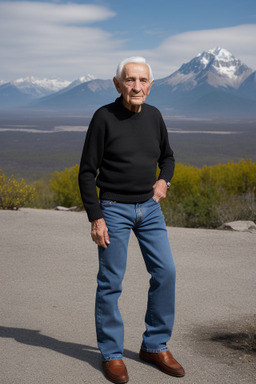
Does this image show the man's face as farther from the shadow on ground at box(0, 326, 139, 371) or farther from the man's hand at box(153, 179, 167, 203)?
the shadow on ground at box(0, 326, 139, 371)

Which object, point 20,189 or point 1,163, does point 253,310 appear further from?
point 1,163

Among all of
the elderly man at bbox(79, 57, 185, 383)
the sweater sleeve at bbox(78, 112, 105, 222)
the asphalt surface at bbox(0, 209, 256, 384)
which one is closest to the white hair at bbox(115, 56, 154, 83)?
the elderly man at bbox(79, 57, 185, 383)

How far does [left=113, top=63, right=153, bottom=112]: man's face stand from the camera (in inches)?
123

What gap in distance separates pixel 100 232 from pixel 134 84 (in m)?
0.90

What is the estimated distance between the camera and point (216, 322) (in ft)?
14.6

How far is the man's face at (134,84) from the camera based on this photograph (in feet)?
10.2

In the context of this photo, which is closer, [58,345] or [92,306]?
[58,345]

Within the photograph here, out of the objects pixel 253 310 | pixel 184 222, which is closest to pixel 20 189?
pixel 184 222

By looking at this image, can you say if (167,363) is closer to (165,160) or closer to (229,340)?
(229,340)

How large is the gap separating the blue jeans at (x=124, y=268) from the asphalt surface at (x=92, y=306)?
1.00 feet

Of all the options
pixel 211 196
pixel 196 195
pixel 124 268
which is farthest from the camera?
pixel 196 195

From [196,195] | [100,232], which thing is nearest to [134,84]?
[100,232]

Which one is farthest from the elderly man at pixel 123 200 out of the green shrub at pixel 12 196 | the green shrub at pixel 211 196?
the green shrub at pixel 12 196

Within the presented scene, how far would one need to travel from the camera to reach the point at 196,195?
11578 millimetres
